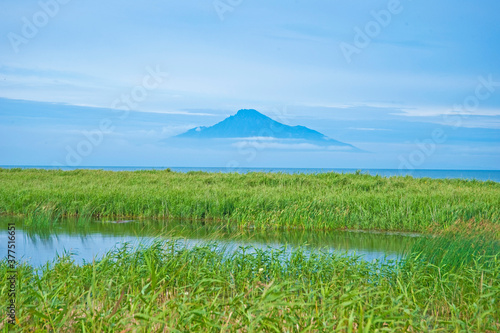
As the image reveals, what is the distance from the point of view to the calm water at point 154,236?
36.9ft

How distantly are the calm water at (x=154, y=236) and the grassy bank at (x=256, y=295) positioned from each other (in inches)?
111

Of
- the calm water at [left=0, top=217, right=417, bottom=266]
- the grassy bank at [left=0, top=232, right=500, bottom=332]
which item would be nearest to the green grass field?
the grassy bank at [left=0, top=232, right=500, bottom=332]

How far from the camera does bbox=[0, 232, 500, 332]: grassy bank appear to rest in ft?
15.1

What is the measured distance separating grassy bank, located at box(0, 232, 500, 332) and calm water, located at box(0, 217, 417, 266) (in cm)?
281

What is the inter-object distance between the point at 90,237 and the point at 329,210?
767 centimetres

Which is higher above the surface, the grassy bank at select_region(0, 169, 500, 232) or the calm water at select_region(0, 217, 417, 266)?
the grassy bank at select_region(0, 169, 500, 232)

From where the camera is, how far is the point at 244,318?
473 centimetres

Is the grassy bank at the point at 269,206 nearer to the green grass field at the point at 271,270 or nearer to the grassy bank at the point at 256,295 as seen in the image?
the green grass field at the point at 271,270

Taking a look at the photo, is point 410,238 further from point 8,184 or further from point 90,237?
point 8,184

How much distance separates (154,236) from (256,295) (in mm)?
6060

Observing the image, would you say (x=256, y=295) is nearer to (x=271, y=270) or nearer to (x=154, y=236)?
(x=271, y=270)

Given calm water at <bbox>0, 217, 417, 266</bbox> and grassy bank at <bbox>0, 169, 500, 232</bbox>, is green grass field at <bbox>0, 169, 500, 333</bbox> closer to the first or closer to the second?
grassy bank at <bbox>0, 169, 500, 232</bbox>

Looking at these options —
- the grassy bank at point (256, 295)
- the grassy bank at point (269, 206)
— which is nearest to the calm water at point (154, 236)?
the grassy bank at point (269, 206)

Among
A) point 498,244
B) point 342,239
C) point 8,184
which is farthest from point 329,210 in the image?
point 8,184
